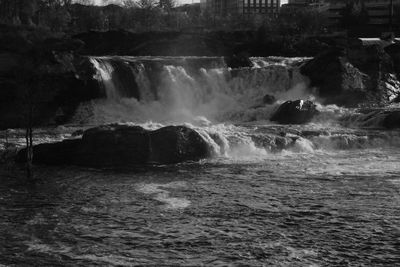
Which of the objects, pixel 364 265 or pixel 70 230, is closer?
pixel 364 265

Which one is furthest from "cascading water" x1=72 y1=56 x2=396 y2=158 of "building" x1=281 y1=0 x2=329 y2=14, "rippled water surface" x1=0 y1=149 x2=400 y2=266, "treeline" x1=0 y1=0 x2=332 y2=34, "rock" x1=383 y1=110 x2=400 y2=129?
"building" x1=281 y1=0 x2=329 y2=14

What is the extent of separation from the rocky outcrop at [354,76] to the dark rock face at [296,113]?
278 inches

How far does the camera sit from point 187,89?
44750 mm

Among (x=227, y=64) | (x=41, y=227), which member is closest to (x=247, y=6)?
(x=227, y=64)

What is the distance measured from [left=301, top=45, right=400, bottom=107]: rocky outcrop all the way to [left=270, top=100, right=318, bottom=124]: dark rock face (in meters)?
7.07

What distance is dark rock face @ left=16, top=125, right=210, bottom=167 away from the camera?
25641 millimetres

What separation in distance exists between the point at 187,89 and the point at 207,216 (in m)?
27.8

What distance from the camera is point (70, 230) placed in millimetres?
16172

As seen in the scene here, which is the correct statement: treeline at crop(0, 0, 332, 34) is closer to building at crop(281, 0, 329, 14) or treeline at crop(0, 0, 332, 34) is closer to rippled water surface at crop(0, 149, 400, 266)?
building at crop(281, 0, 329, 14)

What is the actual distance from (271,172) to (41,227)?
10.6 metres

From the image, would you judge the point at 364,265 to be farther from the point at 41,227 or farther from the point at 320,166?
the point at 320,166

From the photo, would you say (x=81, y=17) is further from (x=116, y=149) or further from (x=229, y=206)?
(x=229, y=206)

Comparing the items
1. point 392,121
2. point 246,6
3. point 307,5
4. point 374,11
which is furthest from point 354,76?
point 246,6

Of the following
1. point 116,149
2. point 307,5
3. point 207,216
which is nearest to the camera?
point 207,216
